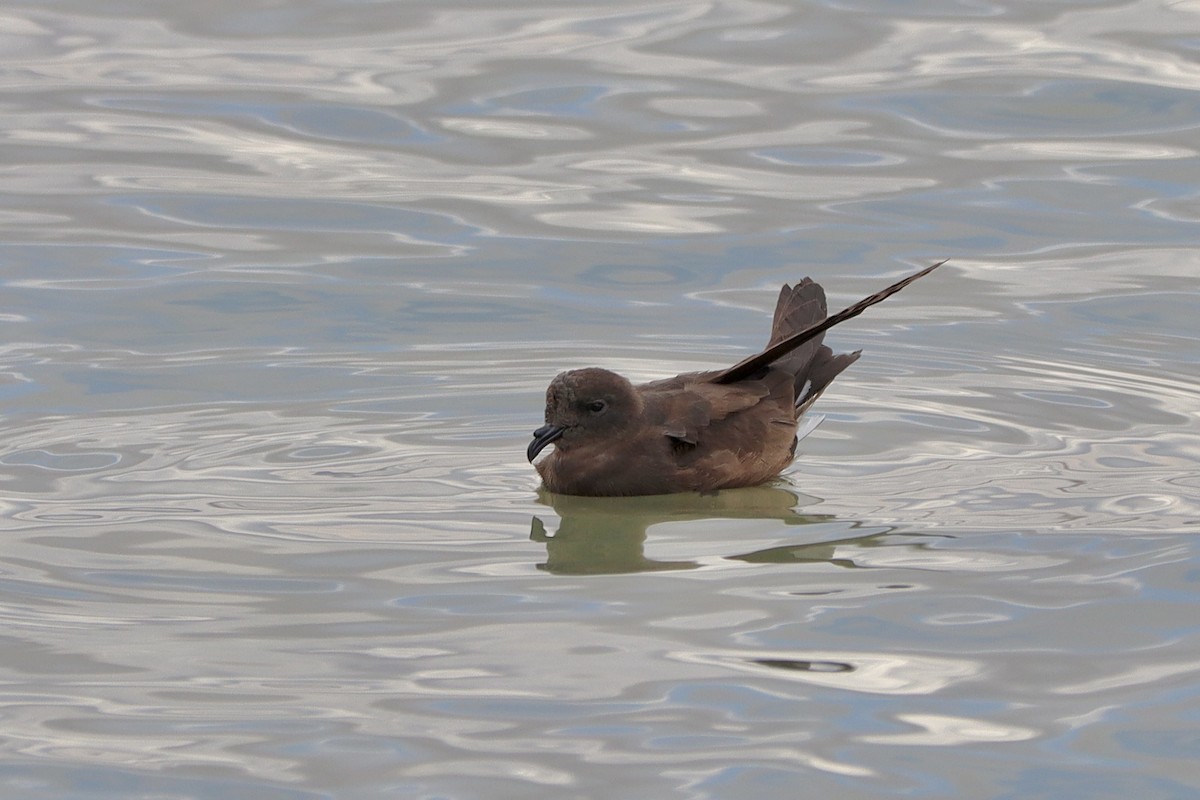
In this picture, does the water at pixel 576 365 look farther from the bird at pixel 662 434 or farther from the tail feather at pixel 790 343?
the tail feather at pixel 790 343

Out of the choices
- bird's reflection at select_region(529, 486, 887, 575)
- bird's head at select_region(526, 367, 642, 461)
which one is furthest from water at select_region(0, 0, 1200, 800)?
bird's head at select_region(526, 367, 642, 461)

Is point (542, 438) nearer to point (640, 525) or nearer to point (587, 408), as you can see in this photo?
point (587, 408)

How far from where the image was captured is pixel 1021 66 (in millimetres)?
17906

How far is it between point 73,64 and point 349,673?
40.2 feet

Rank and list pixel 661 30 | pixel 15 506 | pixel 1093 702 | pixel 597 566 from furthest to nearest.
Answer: pixel 661 30
pixel 15 506
pixel 597 566
pixel 1093 702

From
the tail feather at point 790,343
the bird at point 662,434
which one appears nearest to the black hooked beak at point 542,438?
the bird at point 662,434

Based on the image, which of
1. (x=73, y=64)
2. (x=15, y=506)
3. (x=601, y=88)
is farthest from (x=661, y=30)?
(x=15, y=506)

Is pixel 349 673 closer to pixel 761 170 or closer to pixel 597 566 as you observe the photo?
pixel 597 566

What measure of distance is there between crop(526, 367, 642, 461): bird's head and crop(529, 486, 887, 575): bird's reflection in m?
0.31

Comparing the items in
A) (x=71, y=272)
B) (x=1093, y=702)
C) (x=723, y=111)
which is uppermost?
(x=723, y=111)

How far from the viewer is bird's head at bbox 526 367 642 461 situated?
966 cm

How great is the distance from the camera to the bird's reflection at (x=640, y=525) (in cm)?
852

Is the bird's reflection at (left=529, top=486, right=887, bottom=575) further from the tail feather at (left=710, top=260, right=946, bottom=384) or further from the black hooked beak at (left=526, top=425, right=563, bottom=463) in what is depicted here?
the tail feather at (left=710, top=260, right=946, bottom=384)

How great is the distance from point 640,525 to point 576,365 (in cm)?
271
